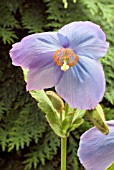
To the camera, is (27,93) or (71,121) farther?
(27,93)

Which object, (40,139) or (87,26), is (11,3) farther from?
(87,26)

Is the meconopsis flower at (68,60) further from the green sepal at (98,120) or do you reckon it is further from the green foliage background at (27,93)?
the green foliage background at (27,93)

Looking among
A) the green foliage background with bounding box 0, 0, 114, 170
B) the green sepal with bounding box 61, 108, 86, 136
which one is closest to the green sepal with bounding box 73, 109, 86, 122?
the green sepal with bounding box 61, 108, 86, 136

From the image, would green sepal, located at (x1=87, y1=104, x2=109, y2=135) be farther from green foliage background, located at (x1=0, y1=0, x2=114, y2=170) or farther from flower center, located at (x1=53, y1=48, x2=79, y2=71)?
Answer: green foliage background, located at (x1=0, y1=0, x2=114, y2=170)

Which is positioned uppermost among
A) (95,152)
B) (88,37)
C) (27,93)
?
(88,37)

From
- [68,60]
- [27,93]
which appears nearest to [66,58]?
[68,60]

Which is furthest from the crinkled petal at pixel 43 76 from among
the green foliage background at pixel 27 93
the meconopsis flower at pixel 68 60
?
the green foliage background at pixel 27 93

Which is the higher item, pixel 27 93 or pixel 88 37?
pixel 88 37

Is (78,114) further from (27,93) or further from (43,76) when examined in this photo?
(27,93)
